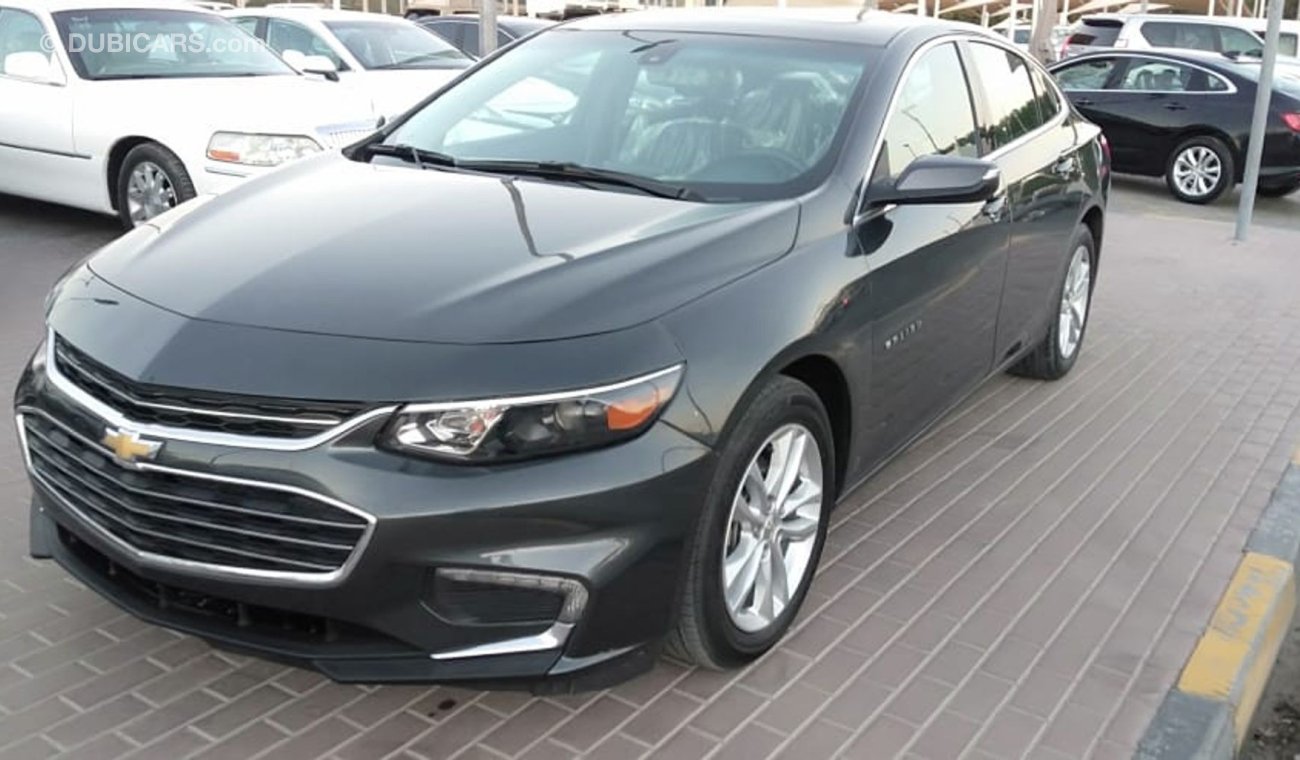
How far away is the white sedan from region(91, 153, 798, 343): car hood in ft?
13.6

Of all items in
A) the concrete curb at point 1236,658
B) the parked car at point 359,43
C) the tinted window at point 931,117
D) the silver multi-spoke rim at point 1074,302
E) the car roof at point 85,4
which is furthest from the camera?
the parked car at point 359,43

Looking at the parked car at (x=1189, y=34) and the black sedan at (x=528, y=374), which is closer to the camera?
the black sedan at (x=528, y=374)

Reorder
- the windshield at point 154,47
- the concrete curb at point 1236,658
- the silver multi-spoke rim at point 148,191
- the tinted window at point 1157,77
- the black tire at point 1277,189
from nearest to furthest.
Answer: the concrete curb at point 1236,658 < the silver multi-spoke rim at point 148,191 < the windshield at point 154,47 < the black tire at point 1277,189 < the tinted window at point 1157,77

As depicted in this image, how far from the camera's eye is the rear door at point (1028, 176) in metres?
4.91

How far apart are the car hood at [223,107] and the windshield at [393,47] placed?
111 inches

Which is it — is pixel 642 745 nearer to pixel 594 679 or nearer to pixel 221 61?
pixel 594 679

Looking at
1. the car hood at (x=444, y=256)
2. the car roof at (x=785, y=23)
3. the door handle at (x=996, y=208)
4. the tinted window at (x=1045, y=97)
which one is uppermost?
the car roof at (x=785, y=23)

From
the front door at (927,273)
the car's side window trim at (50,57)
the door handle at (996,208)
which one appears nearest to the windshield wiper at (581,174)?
the front door at (927,273)

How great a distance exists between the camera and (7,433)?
4848 mm

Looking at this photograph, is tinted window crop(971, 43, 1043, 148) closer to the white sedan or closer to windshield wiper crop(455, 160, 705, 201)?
windshield wiper crop(455, 160, 705, 201)

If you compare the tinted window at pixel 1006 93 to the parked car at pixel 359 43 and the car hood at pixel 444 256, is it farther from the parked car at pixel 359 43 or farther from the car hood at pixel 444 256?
the parked car at pixel 359 43

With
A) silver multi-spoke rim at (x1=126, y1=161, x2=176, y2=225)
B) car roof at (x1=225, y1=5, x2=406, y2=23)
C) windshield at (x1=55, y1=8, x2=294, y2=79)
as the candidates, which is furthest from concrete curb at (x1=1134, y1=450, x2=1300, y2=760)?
car roof at (x1=225, y1=5, x2=406, y2=23)

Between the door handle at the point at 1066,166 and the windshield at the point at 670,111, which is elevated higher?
the windshield at the point at 670,111

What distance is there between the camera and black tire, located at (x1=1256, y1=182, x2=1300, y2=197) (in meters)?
13.0
